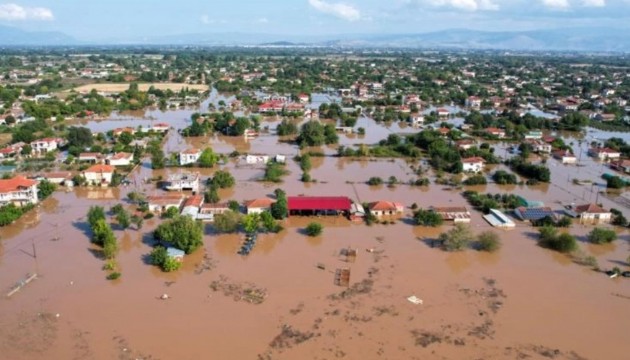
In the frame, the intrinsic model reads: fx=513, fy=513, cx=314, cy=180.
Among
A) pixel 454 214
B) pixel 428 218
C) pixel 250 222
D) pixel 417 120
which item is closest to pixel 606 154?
pixel 417 120

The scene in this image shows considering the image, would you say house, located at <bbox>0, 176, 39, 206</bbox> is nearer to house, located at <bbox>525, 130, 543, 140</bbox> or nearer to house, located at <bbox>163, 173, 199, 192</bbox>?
house, located at <bbox>163, 173, 199, 192</bbox>

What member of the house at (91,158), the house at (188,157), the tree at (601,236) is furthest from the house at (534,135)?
Answer: the house at (91,158)

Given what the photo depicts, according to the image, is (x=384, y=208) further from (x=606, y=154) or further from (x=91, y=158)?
(x=606, y=154)

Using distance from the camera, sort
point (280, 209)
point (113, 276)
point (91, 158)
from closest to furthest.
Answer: point (113, 276), point (280, 209), point (91, 158)

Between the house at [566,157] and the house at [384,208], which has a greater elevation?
the house at [566,157]

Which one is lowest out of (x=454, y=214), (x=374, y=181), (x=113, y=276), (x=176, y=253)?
(x=113, y=276)

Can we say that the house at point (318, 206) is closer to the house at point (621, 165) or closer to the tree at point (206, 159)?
the tree at point (206, 159)

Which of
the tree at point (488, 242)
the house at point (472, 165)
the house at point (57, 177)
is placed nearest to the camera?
the tree at point (488, 242)
